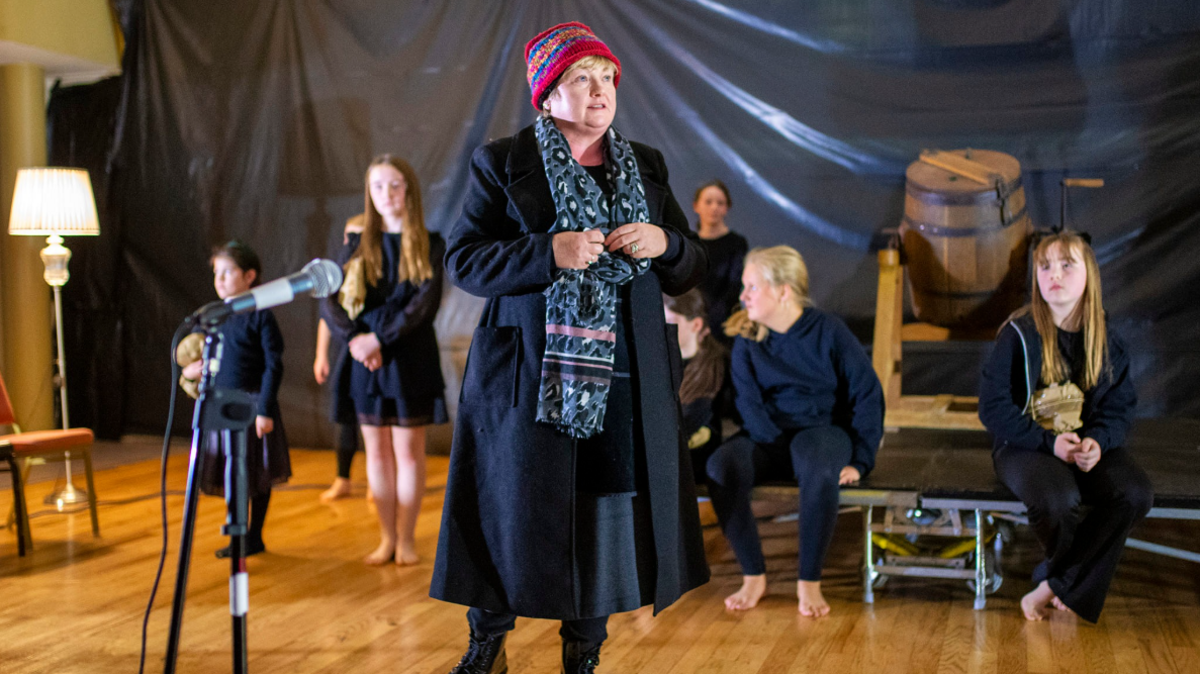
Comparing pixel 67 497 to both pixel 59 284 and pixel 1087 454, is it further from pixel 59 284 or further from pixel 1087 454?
pixel 1087 454

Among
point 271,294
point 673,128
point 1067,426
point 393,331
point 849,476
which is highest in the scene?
point 673,128

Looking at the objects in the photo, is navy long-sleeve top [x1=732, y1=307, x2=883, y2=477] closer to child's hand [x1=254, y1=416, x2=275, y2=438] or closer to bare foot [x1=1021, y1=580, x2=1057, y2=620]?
bare foot [x1=1021, y1=580, x2=1057, y2=620]

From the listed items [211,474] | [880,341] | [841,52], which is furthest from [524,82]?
[211,474]

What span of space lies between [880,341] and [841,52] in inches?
55.4

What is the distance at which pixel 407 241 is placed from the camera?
3285 mm

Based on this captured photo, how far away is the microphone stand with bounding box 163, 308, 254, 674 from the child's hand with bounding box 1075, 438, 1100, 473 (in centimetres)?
230

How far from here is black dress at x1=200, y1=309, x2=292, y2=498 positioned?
3457 millimetres

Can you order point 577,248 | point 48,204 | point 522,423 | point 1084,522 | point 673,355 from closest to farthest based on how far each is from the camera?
point 577,248
point 522,423
point 673,355
point 1084,522
point 48,204

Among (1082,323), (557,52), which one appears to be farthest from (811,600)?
(557,52)

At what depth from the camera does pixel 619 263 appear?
1.85 meters

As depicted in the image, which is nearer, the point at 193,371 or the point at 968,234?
the point at 193,371

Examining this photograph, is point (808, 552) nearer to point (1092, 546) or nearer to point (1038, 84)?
point (1092, 546)

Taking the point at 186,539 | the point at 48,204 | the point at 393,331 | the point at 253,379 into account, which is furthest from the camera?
the point at 48,204

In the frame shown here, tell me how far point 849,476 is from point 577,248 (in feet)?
5.08
